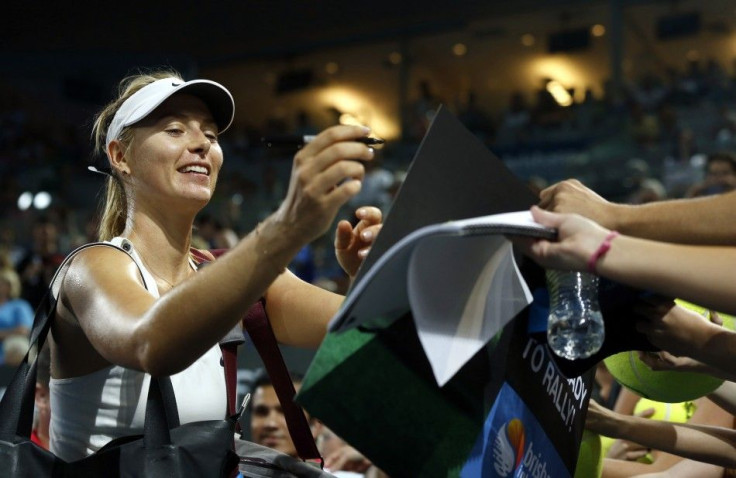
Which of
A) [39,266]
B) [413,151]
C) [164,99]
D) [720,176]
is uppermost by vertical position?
[413,151]

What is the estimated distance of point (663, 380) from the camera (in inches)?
89.9

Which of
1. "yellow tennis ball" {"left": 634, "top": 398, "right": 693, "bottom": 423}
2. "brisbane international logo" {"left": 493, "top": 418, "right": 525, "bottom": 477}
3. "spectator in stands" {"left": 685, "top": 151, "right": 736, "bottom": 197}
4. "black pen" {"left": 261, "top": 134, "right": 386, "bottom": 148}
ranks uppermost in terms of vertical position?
"spectator in stands" {"left": 685, "top": 151, "right": 736, "bottom": 197}

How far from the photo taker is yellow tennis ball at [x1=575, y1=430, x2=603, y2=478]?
8.01 ft

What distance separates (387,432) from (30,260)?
6.92 metres

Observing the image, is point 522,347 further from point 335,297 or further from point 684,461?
point 684,461

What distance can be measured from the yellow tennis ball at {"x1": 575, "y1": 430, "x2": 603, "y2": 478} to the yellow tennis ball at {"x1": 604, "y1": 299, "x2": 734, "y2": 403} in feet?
0.71

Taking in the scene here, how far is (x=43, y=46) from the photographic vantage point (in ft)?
59.9

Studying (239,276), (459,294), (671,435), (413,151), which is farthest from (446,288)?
(413,151)

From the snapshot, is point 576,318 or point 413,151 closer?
point 576,318

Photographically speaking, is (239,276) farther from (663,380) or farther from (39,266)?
(39,266)

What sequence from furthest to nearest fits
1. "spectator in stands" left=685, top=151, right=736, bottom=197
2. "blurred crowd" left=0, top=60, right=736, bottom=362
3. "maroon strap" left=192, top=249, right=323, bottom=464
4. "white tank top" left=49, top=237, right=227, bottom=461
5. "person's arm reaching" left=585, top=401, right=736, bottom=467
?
1. "blurred crowd" left=0, top=60, right=736, bottom=362
2. "spectator in stands" left=685, top=151, right=736, bottom=197
3. "person's arm reaching" left=585, top=401, right=736, bottom=467
4. "maroon strap" left=192, top=249, right=323, bottom=464
5. "white tank top" left=49, top=237, right=227, bottom=461

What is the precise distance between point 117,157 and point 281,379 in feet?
2.07

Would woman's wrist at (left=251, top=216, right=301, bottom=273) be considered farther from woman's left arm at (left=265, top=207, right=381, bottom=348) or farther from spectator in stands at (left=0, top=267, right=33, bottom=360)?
spectator in stands at (left=0, top=267, right=33, bottom=360)

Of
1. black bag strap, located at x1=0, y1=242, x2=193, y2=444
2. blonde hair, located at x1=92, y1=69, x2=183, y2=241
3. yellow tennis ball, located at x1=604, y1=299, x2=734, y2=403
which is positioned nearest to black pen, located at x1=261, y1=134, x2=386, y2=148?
black bag strap, located at x1=0, y1=242, x2=193, y2=444
